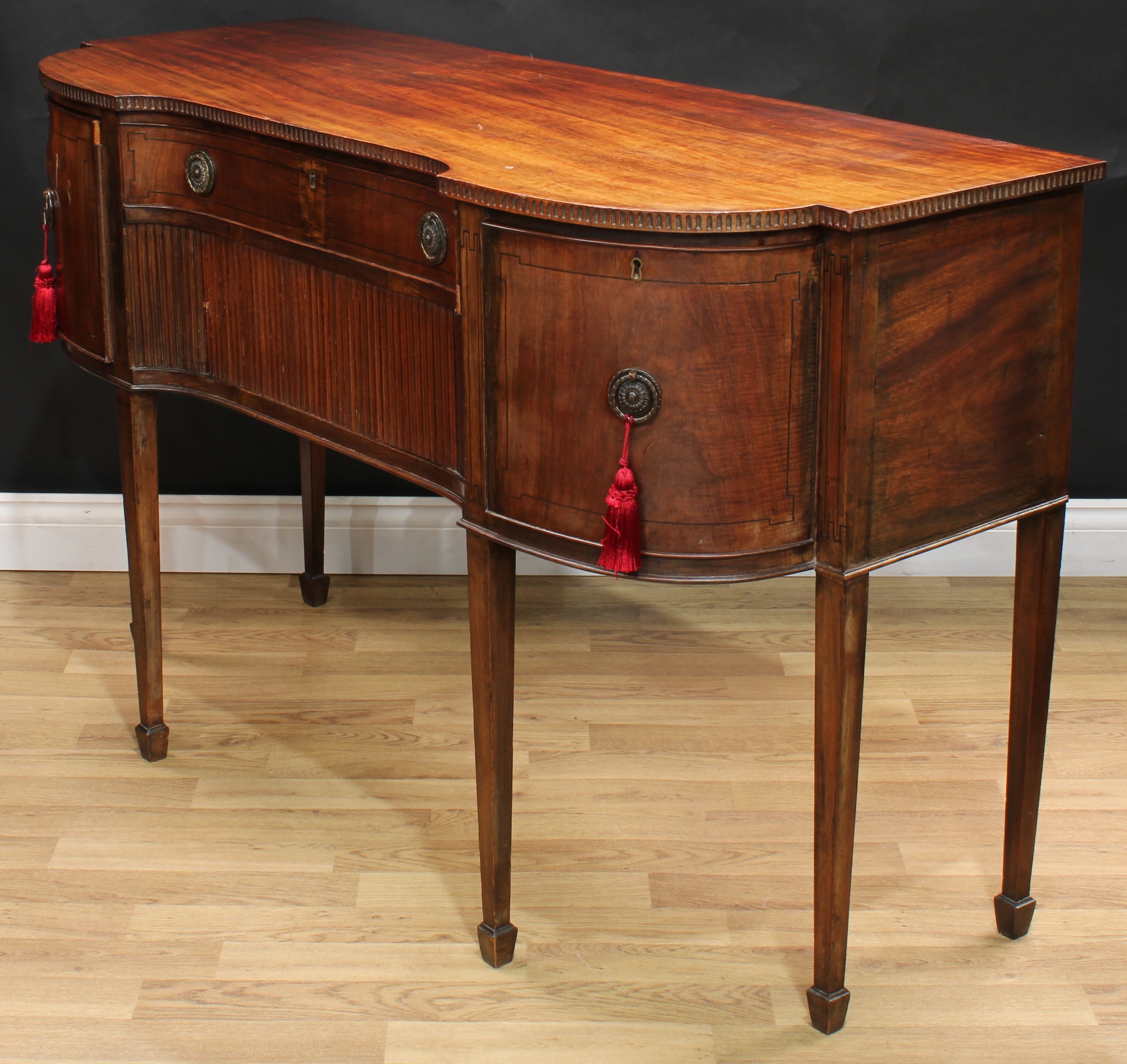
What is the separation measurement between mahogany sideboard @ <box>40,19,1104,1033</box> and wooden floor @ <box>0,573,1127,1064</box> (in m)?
0.13

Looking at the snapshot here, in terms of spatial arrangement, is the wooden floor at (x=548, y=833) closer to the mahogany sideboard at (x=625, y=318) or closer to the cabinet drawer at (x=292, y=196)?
the mahogany sideboard at (x=625, y=318)

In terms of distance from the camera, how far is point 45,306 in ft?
8.31

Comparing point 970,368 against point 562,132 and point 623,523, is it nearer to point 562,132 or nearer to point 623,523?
point 623,523

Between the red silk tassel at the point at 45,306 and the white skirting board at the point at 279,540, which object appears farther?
the white skirting board at the point at 279,540

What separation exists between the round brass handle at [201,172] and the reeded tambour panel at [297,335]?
7 cm

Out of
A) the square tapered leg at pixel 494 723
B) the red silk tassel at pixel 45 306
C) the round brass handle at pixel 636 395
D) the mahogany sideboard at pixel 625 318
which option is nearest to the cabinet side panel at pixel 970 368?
the mahogany sideboard at pixel 625 318

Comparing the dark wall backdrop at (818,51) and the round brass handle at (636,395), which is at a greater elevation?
the dark wall backdrop at (818,51)

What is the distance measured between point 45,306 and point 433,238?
0.89 meters

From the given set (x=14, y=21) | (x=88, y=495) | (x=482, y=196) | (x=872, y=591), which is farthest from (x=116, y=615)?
(x=482, y=196)

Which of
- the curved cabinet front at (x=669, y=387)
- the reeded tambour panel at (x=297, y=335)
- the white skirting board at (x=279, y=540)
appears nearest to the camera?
A: the curved cabinet front at (x=669, y=387)

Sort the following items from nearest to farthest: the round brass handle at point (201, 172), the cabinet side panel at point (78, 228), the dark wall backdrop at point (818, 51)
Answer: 1. the round brass handle at point (201, 172)
2. the cabinet side panel at point (78, 228)
3. the dark wall backdrop at point (818, 51)

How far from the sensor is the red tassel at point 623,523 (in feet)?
5.89

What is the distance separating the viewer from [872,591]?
132 inches

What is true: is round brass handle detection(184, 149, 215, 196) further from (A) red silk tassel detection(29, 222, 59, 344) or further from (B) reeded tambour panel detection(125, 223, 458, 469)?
(A) red silk tassel detection(29, 222, 59, 344)
